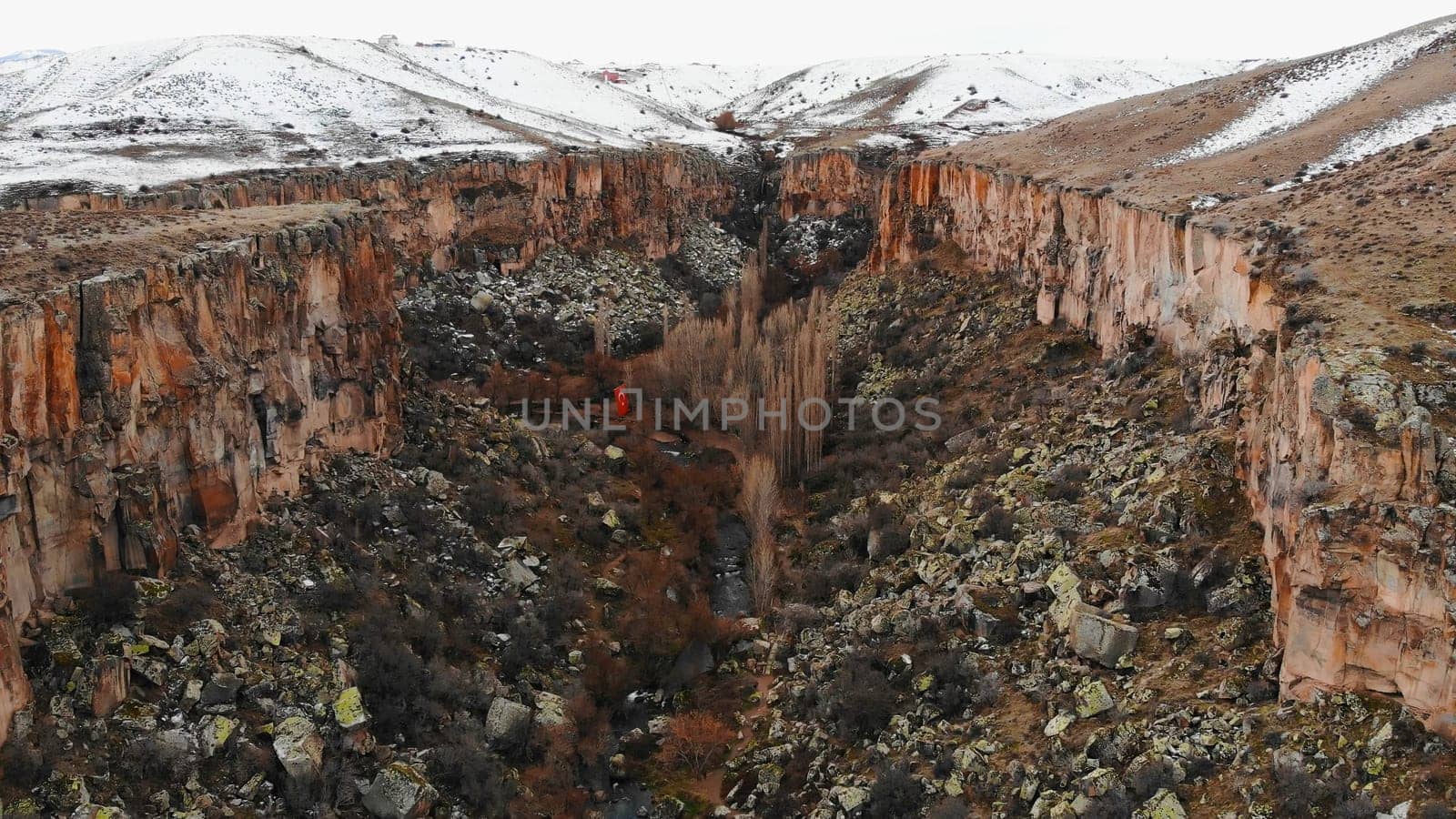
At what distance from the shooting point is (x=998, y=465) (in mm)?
25188

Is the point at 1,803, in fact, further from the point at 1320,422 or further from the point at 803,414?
the point at 803,414

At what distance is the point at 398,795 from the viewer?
1499 centimetres

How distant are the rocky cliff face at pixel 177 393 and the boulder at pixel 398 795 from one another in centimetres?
481

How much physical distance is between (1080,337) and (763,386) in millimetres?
10410

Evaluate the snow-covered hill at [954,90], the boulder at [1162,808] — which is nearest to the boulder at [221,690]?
the boulder at [1162,808]

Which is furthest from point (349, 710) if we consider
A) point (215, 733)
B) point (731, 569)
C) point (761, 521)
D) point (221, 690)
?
point (731, 569)

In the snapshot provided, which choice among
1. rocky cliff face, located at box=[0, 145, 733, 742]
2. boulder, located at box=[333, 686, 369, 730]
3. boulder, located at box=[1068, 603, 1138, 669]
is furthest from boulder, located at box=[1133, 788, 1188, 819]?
rocky cliff face, located at box=[0, 145, 733, 742]

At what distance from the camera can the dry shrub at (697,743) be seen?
746 inches

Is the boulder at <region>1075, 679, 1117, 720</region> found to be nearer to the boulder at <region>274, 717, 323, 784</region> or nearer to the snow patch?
the boulder at <region>274, 717, 323, 784</region>

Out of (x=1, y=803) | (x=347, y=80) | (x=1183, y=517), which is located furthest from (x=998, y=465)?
(x=347, y=80)

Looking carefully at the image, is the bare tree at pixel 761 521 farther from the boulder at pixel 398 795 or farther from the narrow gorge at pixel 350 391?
the boulder at pixel 398 795

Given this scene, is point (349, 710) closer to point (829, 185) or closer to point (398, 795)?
point (398, 795)

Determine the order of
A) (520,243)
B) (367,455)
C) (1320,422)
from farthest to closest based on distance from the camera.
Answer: (520,243) < (367,455) < (1320,422)

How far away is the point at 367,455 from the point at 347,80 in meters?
49.4
